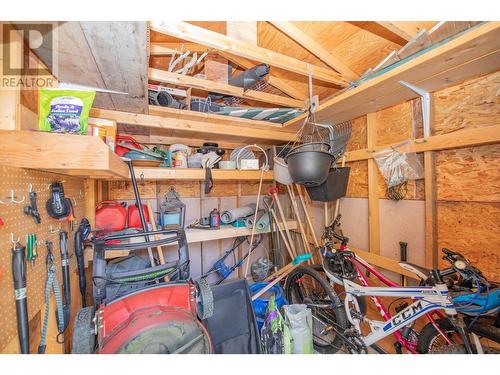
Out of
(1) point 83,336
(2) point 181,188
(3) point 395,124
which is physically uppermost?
(3) point 395,124

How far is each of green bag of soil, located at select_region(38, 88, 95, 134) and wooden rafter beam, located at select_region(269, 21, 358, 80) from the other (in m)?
1.29

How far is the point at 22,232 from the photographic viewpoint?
2.59 feet

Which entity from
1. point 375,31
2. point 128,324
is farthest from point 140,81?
point 375,31

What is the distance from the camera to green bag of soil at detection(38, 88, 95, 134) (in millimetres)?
886

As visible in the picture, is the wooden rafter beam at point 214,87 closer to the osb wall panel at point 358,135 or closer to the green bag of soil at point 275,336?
the osb wall panel at point 358,135

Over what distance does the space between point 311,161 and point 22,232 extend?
1524 mm

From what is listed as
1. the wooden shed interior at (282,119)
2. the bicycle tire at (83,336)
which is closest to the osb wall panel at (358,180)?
the wooden shed interior at (282,119)

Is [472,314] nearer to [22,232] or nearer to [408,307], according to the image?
[408,307]

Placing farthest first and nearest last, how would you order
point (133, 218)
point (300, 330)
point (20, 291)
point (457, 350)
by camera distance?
point (133, 218)
point (300, 330)
point (457, 350)
point (20, 291)

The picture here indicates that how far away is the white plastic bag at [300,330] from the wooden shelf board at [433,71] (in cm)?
162

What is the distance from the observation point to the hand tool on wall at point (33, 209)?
81cm

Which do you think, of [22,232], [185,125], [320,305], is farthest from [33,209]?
[320,305]

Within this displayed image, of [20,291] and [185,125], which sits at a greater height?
[185,125]

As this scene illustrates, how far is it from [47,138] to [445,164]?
7.31 feet
